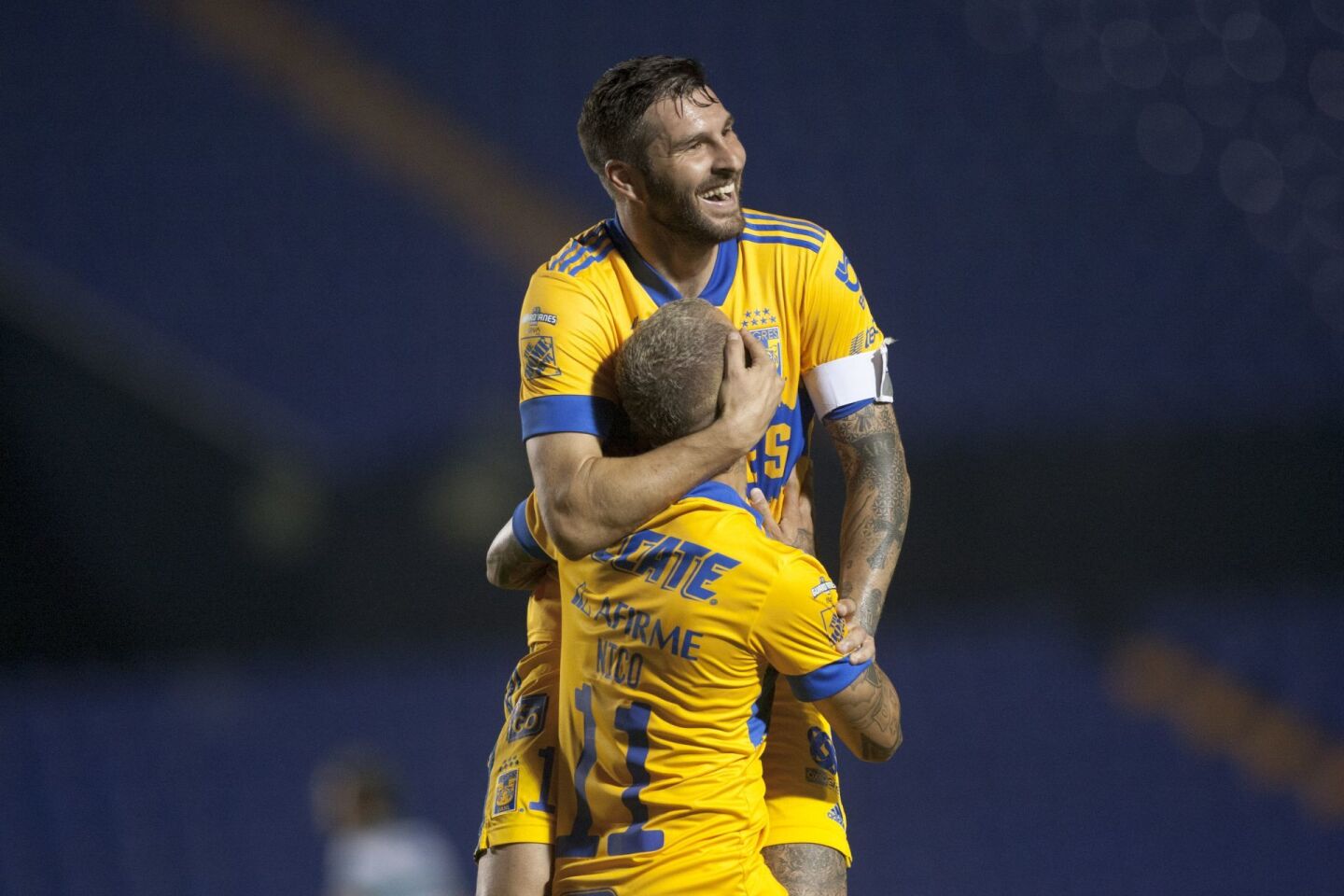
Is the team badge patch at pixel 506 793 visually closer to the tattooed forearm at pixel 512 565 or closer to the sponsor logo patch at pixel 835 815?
the tattooed forearm at pixel 512 565

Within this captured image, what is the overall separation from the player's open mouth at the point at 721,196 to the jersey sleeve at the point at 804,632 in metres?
0.68

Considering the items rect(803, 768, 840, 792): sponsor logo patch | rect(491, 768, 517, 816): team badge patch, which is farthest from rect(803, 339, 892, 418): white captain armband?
rect(491, 768, 517, 816): team badge patch

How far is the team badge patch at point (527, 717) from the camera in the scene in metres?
2.70

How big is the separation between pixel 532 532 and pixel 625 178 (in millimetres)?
673

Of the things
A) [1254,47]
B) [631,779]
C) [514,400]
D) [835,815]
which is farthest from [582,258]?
[1254,47]

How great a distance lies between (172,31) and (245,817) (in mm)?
3427

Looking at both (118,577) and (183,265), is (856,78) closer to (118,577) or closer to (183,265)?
(183,265)

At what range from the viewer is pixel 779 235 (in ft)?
9.46

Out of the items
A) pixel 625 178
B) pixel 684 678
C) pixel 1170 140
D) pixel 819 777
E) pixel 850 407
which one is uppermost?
pixel 1170 140

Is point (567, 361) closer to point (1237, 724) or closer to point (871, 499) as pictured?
point (871, 499)

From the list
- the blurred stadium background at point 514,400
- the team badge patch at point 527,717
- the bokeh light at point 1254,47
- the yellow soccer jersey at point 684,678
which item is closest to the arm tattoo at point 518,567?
the team badge patch at point 527,717

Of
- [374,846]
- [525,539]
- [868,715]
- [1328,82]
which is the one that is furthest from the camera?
[1328,82]

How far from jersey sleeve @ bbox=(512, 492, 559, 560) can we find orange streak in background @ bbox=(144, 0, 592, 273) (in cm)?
378

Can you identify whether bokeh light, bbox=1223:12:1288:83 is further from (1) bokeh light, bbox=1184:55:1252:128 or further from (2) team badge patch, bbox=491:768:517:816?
(2) team badge patch, bbox=491:768:517:816
